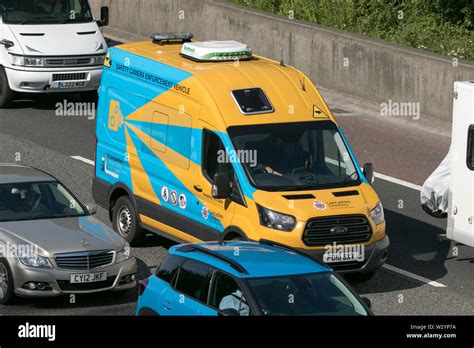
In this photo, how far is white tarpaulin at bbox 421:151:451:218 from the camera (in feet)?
60.3

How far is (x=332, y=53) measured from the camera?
27328 millimetres

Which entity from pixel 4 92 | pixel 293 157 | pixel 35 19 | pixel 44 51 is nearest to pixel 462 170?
pixel 293 157

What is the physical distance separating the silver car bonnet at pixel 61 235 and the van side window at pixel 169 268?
2.38m

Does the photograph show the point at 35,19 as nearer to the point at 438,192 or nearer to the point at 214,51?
the point at 214,51

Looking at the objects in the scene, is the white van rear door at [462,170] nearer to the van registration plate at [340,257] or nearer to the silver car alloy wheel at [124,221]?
the van registration plate at [340,257]

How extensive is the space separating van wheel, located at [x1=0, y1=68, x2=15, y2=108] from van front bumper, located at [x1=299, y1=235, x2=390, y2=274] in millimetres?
11931

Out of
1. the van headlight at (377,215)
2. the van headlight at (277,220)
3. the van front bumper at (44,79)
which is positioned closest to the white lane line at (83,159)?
the van front bumper at (44,79)

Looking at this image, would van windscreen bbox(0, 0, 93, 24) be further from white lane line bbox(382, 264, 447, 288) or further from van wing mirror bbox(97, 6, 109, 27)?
white lane line bbox(382, 264, 447, 288)

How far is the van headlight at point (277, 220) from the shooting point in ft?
52.3

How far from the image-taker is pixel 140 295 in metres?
13.8

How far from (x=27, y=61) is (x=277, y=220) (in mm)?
11524

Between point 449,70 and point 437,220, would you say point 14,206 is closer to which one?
point 437,220
